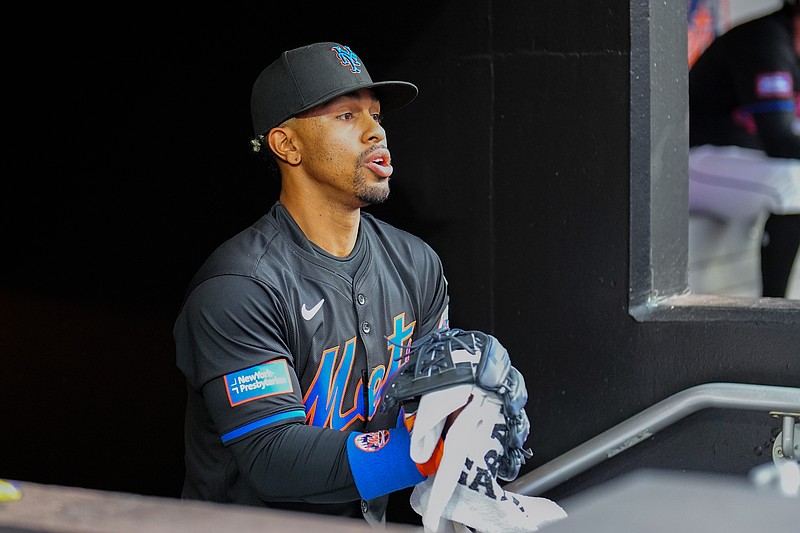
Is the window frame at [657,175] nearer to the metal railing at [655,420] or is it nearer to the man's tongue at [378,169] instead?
the metal railing at [655,420]

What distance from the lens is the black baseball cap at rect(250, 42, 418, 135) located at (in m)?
2.69

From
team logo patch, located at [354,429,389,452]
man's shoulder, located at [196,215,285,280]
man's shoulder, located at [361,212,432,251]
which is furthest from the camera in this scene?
man's shoulder, located at [361,212,432,251]

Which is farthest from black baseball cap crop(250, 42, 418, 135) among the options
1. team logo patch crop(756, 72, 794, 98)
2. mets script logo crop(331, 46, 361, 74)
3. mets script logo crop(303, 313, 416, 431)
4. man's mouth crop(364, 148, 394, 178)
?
team logo patch crop(756, 72, 794, 98)

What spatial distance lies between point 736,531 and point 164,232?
3179 millimetres

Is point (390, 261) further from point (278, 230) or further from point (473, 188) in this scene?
point (473, 188)

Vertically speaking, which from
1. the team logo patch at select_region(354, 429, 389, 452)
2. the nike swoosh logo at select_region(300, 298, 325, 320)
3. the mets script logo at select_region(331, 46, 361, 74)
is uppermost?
the mets script logo at select_region(331, 46, 361, 74)

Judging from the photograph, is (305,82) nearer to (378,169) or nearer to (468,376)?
(378,169)

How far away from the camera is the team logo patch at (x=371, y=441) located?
228cm

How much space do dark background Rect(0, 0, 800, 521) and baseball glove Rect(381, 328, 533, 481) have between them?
3.05ft

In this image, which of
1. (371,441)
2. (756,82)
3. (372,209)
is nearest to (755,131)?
(756,82)

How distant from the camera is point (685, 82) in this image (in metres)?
3.26

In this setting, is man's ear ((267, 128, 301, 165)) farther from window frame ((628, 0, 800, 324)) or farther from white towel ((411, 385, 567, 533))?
window frame ((628, 0, 800, 324))

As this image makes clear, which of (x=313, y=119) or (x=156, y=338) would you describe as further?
(x=156, y=338)

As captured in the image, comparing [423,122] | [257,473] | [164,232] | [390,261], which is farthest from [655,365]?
[164,232]
